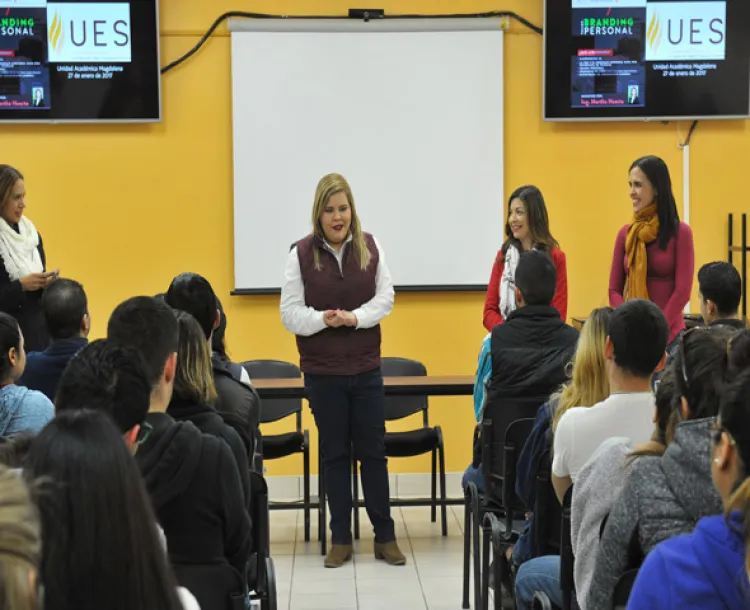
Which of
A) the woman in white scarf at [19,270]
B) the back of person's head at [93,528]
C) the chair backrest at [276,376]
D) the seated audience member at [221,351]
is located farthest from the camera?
the chair backrest at [276,376]

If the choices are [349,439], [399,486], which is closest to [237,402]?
[349,439]

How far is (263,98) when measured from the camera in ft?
19.2

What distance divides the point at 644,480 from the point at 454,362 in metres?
4.22

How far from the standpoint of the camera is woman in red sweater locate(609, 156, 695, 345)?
4.90m

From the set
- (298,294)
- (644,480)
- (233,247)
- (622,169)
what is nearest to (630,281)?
(622,169)

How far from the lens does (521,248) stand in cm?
512

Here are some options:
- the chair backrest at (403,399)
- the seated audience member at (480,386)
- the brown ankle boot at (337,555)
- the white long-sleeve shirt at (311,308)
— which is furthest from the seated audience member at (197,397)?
the chair backrest at (403,399)

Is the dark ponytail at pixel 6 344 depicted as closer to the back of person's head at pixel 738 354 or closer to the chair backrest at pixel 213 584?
the chair backrest at pixel 213 584

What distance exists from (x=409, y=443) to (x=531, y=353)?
143cm

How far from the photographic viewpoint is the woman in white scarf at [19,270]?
15.0 feet

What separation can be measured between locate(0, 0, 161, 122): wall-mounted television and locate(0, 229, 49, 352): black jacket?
147 cm

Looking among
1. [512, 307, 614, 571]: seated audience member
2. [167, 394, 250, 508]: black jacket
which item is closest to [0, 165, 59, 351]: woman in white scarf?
[167, 394, 250, 508]: black jacket

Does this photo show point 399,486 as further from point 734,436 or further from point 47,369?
point 734,436

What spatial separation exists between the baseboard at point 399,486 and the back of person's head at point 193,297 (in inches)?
116
